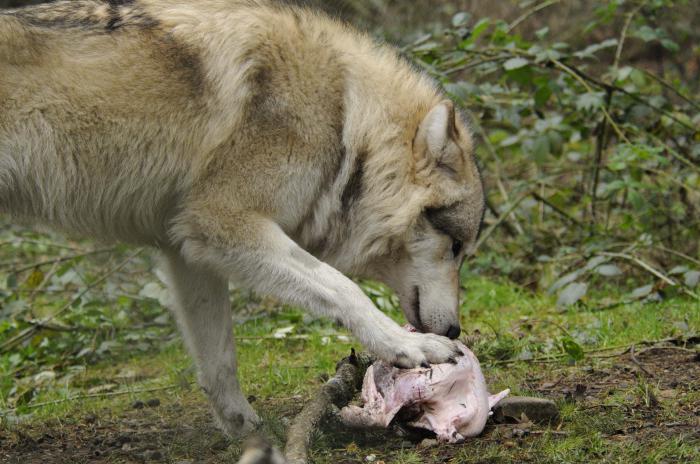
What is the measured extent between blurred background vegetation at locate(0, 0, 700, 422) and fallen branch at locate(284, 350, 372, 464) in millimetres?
1873

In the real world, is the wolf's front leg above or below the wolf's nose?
above

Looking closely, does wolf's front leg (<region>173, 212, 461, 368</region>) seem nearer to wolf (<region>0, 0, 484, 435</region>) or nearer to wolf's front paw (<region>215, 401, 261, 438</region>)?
wolf (<region>0, 0, 484, 435</region>)

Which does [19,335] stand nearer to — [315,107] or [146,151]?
[146,151]

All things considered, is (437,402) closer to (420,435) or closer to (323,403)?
(420,435)

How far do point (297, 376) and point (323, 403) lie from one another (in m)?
1.34

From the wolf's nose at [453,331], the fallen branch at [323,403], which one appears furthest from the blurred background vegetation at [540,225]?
the fallen branch at [323,403]

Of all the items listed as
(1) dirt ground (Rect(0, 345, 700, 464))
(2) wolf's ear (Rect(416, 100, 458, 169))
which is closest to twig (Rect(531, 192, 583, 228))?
(1) dirt ground (Rect(0, 345, 700, 464))

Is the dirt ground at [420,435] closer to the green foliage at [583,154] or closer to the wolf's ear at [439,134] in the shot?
the wolf's ear at [439,134]

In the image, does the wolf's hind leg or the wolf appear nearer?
the wolf

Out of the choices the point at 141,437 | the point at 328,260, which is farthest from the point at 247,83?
the point at 141,437

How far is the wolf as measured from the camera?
152 inches

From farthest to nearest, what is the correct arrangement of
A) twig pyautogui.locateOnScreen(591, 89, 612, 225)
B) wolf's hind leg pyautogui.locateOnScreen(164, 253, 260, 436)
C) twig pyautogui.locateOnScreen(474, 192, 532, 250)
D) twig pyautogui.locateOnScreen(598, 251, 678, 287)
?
1. twig pyautogui.locateOnScreen(591, 89, 612, 225)
2. twig pyautogui.locateOnScreen(474, 192, 532, 250)
3. twig pyautogui.locateOnScreen(598, 251, 678, 287)
4. wolf's hind leg pyautogui.locateOnScreen(164, 253, 260, 436)

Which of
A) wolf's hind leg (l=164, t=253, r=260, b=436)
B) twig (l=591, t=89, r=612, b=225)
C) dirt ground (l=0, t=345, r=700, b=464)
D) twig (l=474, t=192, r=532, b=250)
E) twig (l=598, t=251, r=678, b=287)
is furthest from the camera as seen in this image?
twig (l=591, t=89, r=612, b=225)

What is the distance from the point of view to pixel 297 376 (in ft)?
17.1
